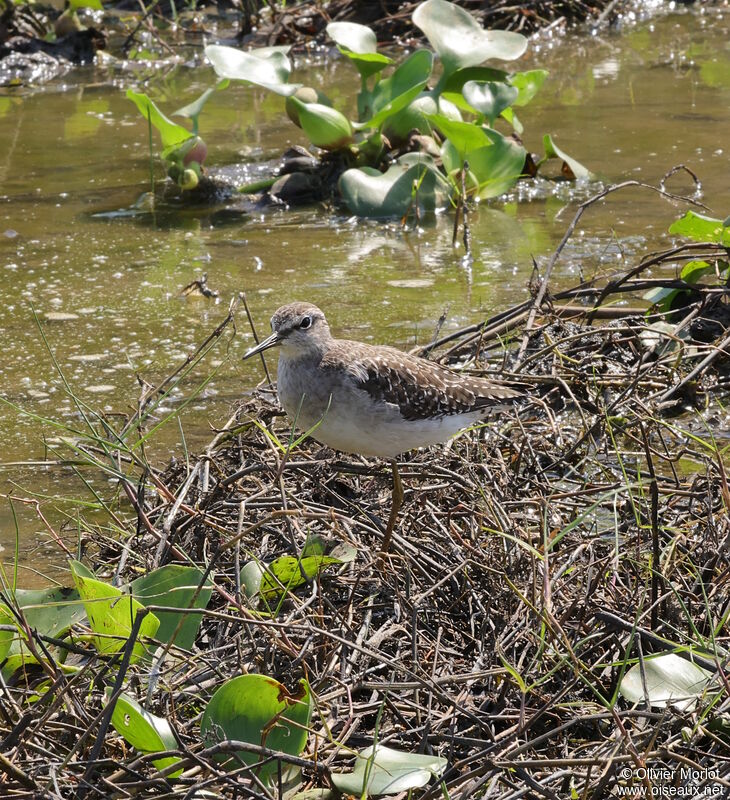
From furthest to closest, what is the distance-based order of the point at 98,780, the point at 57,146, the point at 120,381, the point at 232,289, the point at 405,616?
the point at 57,146 → the point at 232,289 → the point at 120,381 → the point at 405,616 → the point at 98,780

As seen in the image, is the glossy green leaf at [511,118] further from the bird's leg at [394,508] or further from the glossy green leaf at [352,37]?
the bird's leg at [394,508]

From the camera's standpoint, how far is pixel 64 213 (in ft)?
28.7

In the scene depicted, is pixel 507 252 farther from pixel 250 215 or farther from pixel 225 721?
pixel 225 721

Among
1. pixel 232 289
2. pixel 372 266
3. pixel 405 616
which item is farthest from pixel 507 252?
pixel 405 616

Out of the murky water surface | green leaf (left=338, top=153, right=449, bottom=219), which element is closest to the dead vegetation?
the murky water surface

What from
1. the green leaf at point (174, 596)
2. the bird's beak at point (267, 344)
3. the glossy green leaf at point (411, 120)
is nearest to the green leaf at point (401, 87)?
→ the glossy green leaf at point (411, 120)

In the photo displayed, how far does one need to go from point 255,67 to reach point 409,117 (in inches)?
50.0

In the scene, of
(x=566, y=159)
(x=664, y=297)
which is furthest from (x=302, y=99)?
(x=664, y=297)

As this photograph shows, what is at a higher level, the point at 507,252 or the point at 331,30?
the point at 331,30

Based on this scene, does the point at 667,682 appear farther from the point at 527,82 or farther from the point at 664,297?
the point at 527,82

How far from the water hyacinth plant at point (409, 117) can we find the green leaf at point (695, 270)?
2333mm

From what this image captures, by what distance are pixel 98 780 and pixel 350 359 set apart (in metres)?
2.11

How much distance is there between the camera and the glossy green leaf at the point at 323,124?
8266mm

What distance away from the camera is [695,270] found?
19.6ft
